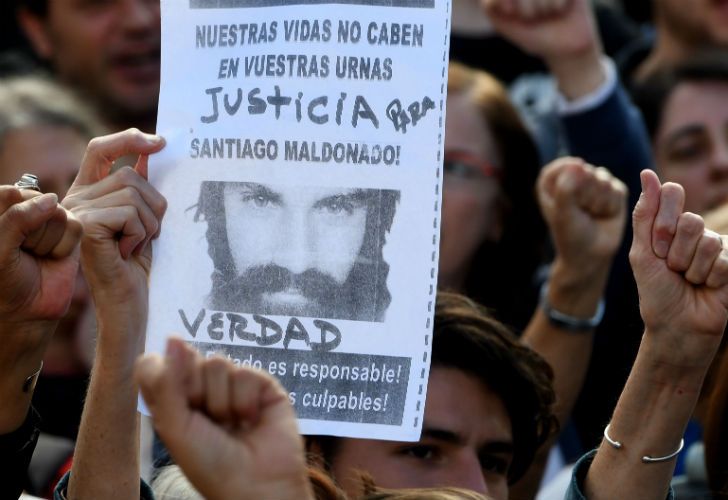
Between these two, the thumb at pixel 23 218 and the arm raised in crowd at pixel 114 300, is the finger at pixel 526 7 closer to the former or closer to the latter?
the arm raised in crowd at pixel 114 300

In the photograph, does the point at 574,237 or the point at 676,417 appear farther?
the point at 574,237

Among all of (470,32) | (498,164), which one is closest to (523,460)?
(498,164)

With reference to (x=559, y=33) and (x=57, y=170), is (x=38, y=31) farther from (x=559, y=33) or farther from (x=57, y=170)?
(x=559, y=33)

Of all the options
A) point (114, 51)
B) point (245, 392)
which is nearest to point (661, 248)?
point (245, 392)

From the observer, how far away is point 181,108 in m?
2.08

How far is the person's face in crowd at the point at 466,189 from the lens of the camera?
3303mm

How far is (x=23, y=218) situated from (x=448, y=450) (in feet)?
3.11

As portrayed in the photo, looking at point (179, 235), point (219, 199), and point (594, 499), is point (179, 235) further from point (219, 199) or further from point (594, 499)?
point (594, 499)

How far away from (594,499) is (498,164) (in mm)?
1539

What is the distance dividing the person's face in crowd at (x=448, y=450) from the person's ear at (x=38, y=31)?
2.32 m

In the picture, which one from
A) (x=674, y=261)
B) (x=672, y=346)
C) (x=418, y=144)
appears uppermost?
(x=418, y=144)

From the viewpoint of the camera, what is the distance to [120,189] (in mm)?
2041

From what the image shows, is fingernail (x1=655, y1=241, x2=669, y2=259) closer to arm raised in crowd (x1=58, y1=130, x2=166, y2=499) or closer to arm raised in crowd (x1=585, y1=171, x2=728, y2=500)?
arm raised in crowd (x1=585, y1=171, x2=728, y2=500)

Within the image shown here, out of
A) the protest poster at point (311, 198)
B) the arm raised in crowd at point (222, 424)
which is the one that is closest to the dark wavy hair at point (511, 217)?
the protest poster at point (311, 198)
